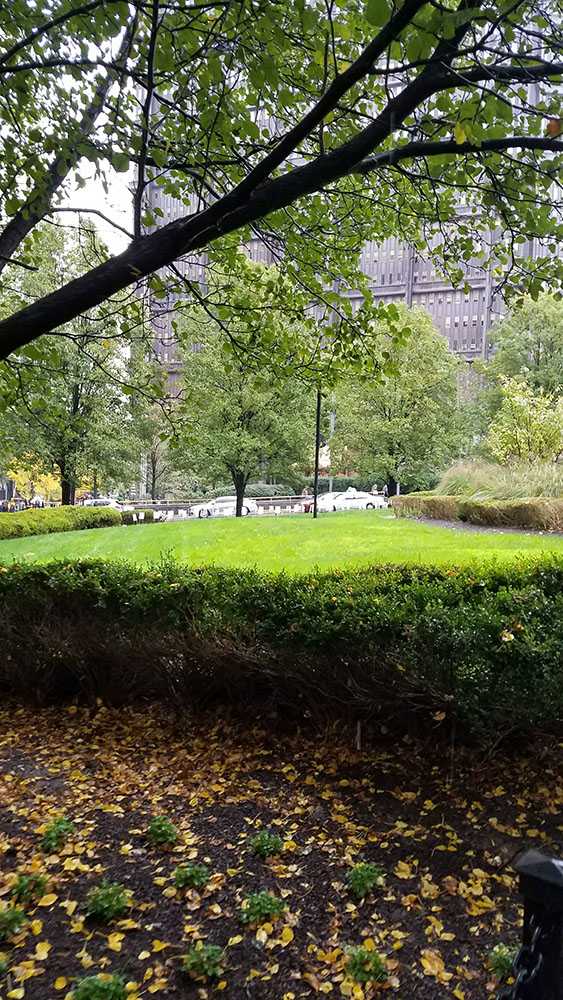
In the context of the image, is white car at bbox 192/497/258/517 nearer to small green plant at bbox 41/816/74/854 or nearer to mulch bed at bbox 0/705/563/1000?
mulch bed at bbox 0/705/563/1000

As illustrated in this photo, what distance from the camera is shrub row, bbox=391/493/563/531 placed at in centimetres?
1248

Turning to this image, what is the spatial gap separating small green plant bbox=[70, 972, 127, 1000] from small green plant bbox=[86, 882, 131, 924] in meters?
0.35

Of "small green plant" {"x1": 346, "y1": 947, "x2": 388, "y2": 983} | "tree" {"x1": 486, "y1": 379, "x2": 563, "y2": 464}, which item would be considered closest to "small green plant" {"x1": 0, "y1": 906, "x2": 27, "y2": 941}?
"small green plant" {"x1": 346, "y1": 947, "x2": 388, "y2": 983}

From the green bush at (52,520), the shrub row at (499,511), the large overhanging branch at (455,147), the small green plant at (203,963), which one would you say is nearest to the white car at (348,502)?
the green bush at (52,520)

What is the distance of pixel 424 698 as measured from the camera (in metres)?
3.23

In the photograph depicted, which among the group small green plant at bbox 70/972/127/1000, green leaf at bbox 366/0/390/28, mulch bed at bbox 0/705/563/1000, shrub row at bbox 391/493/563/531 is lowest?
mulch bed at bbox 0/705/563/1000

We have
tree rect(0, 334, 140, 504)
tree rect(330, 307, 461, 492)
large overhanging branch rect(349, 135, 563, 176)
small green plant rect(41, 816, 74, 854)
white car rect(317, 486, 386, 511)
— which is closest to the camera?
large overhanging branch rect(349, 135, 563, 176)

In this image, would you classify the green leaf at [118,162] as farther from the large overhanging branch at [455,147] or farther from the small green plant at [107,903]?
the small green plant at [107,903]

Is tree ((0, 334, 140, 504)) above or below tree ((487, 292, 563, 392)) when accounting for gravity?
below

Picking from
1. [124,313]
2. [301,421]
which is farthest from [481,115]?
[301,421]

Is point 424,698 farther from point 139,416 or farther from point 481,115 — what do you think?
point 139,416

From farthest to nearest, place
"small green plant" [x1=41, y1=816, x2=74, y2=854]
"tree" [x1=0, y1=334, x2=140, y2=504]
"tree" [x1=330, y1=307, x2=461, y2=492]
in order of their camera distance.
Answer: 1. "tree" [x1=330, y1=307, x2=461, y2=492]
2. "tree" [x1=0, y1=334, x2=140, y2=504]
3. "small green plant" [x1=41, y1=816, x2=74, y2=854]

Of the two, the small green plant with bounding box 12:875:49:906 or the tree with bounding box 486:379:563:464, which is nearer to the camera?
the small green plant with bounding box 12:875:49:906

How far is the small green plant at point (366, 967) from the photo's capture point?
2010 mm
